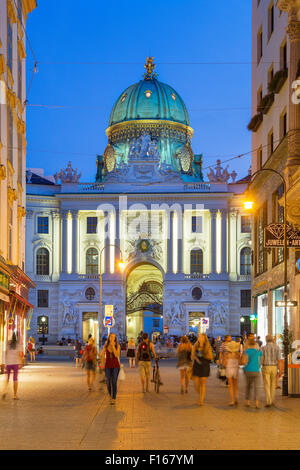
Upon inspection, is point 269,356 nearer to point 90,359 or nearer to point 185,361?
point 185,361

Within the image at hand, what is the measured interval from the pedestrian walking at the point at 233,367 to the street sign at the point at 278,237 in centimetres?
497

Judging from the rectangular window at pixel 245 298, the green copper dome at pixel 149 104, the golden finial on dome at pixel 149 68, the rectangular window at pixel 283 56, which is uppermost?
the golden finial on dome at pixel 149 68

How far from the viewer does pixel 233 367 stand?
20359 millimetres

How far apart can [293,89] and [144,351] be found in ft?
38.8

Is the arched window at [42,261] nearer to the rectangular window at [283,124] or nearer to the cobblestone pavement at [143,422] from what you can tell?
the rectangular window at [283,124]

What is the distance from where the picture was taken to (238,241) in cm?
9019

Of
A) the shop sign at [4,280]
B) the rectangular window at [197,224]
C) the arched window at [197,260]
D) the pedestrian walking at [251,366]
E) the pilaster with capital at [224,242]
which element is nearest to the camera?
the pedestrian walking at [251,366]

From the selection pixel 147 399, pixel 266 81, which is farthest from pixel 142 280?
pixel 147 399

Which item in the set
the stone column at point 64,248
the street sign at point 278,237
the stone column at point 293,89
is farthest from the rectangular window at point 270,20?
the stone column at point 64,248

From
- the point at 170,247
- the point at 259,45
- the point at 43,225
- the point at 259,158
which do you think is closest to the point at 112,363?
the point at 259,158

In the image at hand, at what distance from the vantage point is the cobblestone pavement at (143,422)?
12.4m

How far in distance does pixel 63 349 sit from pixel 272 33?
38.1m

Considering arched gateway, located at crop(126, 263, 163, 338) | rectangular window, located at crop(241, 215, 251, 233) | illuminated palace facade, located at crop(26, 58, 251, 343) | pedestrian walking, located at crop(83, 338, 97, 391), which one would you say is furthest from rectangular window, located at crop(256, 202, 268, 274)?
rectangular window, located at crop(241, 215, 251, 233)
